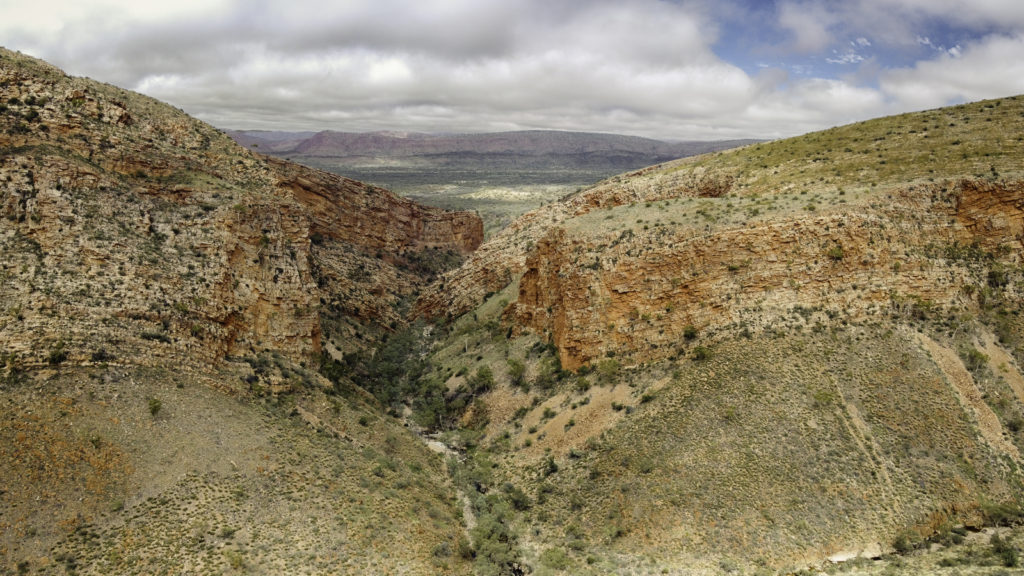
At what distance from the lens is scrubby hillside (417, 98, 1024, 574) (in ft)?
84.6

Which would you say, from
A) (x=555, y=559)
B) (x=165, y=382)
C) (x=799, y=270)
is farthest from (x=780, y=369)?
(x=165, y=382)

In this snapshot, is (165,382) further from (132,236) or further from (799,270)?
(799,270)

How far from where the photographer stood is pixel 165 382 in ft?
92.4

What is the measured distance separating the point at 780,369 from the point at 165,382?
3335 centimetres

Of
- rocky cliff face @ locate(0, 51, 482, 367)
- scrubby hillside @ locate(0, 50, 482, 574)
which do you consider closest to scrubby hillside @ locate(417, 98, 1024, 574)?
scrubby hillside @ locate(0, 50, 482, 574)

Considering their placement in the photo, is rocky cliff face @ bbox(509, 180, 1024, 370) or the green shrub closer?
the green shrub

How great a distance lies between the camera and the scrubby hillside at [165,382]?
21703mm

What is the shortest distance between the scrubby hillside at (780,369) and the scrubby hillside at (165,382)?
820 centimetres

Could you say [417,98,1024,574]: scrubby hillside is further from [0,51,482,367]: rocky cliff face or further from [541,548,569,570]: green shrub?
[0,51,482,367]: rocky cliff face

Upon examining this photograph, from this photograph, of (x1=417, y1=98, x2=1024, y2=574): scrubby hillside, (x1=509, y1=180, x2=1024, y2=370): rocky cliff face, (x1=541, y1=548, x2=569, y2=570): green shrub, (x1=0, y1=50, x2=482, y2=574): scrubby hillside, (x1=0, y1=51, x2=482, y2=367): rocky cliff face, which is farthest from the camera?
(x1=509, y1=180, x2=1024, y2=370): rocky cliff face

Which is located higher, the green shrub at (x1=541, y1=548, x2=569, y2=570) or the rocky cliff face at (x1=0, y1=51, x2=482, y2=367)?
the rocky cliff face at (x1=0, y1=51, x2=482, y2=367)

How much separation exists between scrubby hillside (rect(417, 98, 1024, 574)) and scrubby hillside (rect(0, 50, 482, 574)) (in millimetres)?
8204

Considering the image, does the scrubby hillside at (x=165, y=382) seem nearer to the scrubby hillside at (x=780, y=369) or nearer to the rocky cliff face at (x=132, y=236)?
the rocky cliff face at (x=132, y=236)

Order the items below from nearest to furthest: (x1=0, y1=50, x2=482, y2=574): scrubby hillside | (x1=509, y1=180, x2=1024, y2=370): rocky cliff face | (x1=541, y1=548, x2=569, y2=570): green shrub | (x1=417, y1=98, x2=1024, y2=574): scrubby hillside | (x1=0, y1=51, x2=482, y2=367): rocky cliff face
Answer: (x1=0, y1=50, x2=482, y2=574): scrubby hillside < (x1=541, y1=548, x2=569, y2=570): green shrub < (x1=417, y1=98, x2=1024, y2=574): scrubby hillside < (x1=0, y1=51, x2=482, y2=367): rocky cliff face < (x1=509, y1=180, x2=1024, y2=370): rocky cliff face
